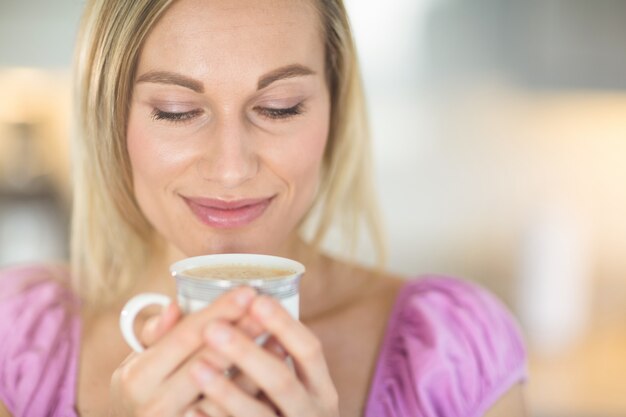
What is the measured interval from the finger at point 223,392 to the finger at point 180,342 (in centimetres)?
2

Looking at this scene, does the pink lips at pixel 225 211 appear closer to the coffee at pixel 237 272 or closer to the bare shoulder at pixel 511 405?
the coffee at pixel 237 272

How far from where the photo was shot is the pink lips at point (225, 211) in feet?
2.19

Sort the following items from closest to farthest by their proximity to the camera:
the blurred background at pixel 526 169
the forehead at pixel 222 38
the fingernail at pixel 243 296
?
the fingernail at pixel 243 296, the forehead at pixel 222 38, the blurred background at pixel 526 169

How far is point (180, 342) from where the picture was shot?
19.9 inches

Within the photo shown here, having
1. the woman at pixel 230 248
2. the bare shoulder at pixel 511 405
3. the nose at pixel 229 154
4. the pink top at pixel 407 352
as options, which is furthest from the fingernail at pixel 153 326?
the bare shoulder at pixel 511 405

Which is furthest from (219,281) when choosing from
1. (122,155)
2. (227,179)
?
(122,155)

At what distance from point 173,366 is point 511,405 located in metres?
0.42

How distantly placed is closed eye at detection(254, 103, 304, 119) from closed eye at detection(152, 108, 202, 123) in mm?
51

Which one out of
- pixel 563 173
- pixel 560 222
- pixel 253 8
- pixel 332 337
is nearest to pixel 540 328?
pixel 560 222

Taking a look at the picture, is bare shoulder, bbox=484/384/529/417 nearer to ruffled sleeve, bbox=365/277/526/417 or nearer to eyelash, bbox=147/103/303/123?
ruffled sleeve, bbox=365/277/526/417

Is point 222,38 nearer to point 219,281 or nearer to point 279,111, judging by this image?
point 279,111

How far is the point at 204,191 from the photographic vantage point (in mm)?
661

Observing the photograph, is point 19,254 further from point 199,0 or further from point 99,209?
point 199,0

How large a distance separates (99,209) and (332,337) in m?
0.30
